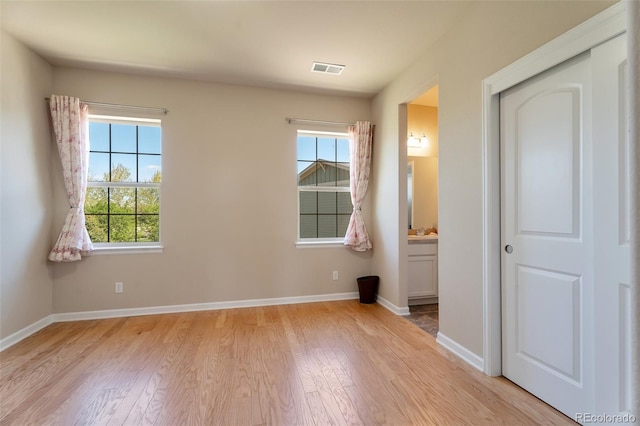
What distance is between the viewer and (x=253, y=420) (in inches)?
66.2

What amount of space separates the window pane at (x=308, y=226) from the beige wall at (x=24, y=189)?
2783 millimetres

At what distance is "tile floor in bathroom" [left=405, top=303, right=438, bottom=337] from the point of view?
3.03 m

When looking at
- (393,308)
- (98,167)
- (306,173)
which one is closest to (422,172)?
(306,173)

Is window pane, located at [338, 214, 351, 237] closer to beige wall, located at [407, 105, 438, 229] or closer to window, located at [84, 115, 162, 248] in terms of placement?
beige wall, located at [407, 105, 438, 229]

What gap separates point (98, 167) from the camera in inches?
133

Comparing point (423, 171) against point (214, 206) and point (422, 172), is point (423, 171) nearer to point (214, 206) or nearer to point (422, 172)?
point (422, 172)

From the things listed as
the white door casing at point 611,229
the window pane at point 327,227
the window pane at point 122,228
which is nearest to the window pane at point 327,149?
the window pane at point 327,227

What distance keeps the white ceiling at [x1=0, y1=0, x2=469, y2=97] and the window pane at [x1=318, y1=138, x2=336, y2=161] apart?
2.89ft

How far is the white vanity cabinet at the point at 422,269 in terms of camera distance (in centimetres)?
367

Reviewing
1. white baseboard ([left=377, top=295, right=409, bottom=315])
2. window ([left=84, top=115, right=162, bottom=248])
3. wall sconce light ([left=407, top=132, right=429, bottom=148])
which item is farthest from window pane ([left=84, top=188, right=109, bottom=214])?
wall sconce light ([left=407, top=132, right=429, bottom=148])

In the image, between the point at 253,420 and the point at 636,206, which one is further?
the point at 253,420

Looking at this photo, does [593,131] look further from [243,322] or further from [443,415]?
[243,322]

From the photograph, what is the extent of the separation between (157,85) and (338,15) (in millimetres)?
2304

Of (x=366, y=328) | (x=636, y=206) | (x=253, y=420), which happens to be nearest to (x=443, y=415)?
(x=253, y=420)
